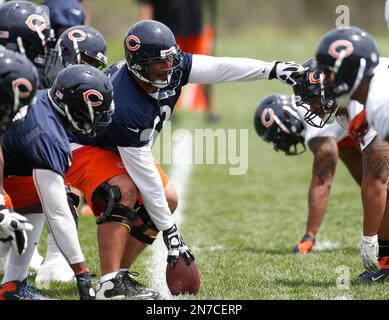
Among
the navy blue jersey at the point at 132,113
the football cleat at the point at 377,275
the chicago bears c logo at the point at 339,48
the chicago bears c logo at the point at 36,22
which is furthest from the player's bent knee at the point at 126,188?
the football cleat at the point at 377,275

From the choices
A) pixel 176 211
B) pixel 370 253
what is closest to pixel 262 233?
pixel 176 211

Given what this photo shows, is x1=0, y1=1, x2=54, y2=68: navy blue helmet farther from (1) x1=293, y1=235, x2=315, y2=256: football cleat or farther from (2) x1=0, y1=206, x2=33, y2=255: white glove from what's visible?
(1) x1=293, y1=235, x2=315, y2=256: football cleat

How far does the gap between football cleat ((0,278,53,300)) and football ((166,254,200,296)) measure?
721 millimetres

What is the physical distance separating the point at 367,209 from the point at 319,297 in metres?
0.70

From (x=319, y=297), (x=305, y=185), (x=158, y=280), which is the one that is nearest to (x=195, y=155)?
(x=305, y=185)

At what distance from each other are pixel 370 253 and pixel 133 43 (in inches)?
→ 72.5

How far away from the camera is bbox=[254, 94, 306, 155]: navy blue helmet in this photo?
6.25 meters

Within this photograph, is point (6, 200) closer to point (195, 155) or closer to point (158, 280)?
point (158, 280)

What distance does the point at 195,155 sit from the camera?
11117 mm

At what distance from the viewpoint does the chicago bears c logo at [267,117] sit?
6.25 metres

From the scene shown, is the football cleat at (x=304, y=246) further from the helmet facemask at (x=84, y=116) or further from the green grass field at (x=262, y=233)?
the helmet facemask at (x=84, y=116)

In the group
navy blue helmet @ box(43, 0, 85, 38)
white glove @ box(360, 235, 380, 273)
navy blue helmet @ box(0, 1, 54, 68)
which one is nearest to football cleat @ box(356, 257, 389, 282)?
white glove @ box(360, 235, 380, 273)

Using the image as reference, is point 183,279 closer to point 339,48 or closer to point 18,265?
point 18,265

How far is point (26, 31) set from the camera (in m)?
5.30
